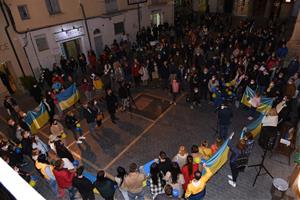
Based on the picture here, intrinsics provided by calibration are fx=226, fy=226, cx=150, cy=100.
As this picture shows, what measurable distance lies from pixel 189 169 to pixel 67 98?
26.2ft

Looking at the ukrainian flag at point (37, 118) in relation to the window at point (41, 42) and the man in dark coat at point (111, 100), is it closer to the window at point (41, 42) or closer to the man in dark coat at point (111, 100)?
the man in dark coat at point (111, 100)

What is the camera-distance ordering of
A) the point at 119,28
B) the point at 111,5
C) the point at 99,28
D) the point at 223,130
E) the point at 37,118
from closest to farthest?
1. the point at 223,130
2. the point at 37,118
3. the point at 99,28
4. the point at 111,5
5. the point at 119,28

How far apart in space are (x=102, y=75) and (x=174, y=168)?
10.8 metres

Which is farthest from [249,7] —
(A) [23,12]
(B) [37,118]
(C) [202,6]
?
(B) [37,118]

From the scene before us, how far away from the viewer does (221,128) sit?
9336mm

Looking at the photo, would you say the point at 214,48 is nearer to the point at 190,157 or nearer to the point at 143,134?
the point at 143,134

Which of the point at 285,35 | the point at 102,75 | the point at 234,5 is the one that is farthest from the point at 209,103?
the point at 234,5

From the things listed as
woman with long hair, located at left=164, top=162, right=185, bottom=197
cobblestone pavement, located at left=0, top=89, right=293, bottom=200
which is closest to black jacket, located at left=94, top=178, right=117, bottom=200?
woman with long hair, located at left=164, top=162, right=185, bottom=197

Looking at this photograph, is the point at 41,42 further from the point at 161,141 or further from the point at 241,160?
the point at 241,160

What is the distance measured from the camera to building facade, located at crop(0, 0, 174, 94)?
1414cm

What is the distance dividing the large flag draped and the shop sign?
42.6ft

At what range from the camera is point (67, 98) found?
11836 mm

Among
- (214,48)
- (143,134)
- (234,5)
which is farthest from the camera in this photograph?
(234,5)

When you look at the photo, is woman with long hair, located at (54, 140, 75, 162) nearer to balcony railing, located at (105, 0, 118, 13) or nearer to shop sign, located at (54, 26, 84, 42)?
shop sign, located at (54, 26, 84, 42)
